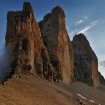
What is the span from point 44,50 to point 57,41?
1152 cm

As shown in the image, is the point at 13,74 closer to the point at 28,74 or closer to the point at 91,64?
the point at 28,74

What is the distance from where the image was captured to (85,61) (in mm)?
108438

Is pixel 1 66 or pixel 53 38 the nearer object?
pixel 1 66

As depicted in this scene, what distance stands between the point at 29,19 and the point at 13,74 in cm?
1221

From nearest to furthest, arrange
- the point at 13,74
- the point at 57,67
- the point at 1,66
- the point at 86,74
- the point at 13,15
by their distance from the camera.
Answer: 1. the point at 13,74
2. the point at 1,66
3. the point at 13,15
4. the point at 57,67
5. the point at 86,74

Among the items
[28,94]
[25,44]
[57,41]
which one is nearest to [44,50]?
[25,44]

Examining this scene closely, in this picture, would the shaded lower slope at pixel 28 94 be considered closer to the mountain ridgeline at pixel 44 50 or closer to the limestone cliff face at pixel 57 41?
the mountain ridgeline at pixel 44 50

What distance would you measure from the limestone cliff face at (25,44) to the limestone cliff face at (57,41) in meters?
10.3

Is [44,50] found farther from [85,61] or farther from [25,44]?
[85,61]

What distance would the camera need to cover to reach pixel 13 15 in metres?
57.2

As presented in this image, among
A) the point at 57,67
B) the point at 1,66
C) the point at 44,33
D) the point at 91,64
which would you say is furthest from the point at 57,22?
the point at 91,64

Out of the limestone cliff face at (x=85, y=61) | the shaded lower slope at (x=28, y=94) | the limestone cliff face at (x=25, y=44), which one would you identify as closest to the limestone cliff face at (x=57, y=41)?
the limestone cliff face at (x=25, y=44)

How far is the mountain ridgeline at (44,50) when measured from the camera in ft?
176

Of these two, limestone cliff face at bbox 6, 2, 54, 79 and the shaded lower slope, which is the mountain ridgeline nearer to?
limestone cliff face at bbox 6, 2, 54, 79
